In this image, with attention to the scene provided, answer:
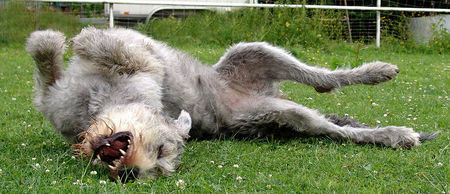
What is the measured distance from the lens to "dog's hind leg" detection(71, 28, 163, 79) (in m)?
4.08

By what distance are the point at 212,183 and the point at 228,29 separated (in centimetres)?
921

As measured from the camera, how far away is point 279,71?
5379mm

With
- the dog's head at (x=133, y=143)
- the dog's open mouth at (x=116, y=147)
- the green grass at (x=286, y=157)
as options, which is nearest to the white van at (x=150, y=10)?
the green grass at (x=286, y=157)

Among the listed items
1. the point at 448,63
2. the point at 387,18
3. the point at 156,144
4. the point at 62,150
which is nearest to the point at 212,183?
the point at 156,144

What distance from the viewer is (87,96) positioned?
12.6 ft

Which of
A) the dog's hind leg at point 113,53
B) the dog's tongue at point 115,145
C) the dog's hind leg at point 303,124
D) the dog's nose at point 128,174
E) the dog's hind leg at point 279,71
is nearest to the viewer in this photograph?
the dog's tongue at point 115,145

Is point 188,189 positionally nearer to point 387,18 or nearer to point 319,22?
point 319,22

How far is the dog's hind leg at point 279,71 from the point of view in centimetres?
527

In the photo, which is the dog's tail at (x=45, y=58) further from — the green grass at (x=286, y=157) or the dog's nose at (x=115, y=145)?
the dog's nose at (x=115, y=145)

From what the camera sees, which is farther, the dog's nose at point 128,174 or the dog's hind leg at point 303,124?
the dog's hind leg at point 303,124

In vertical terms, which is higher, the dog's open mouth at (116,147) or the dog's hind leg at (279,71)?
the dog's hind leg at (279,71)

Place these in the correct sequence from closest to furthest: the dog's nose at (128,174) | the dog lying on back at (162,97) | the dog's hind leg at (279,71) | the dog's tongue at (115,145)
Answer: the dog's tongue at (115,145) < the dog's nose at (128,174) < the dog lying on back at (162,97) < the dog's hind leg at (279,71)

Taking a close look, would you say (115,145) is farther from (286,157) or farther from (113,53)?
(286,157)

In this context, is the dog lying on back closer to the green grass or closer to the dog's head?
the dog's head
